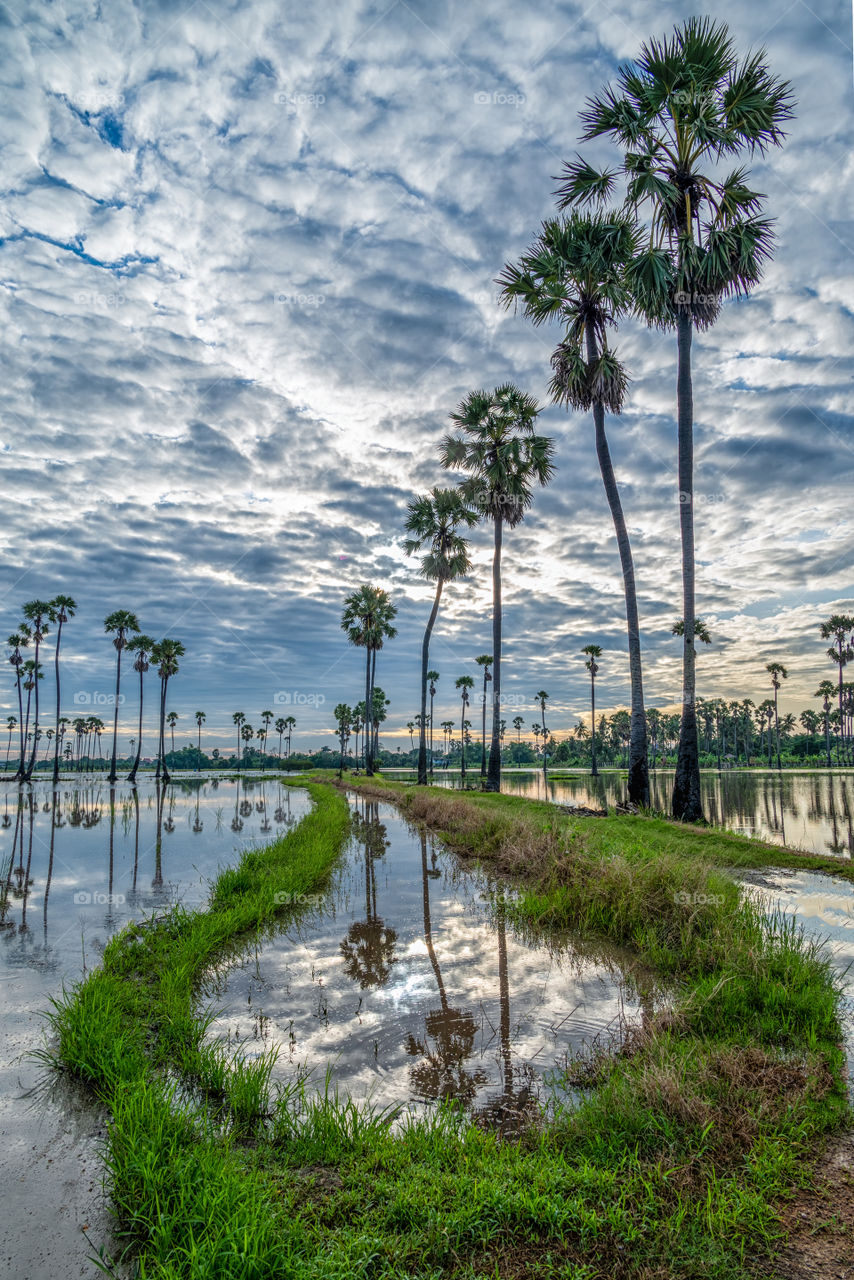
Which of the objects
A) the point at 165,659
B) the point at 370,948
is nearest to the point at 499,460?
the point at 370,948

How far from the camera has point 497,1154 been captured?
3.59 metres

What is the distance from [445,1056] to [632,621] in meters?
15.7

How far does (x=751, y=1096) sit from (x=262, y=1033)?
4174 mm

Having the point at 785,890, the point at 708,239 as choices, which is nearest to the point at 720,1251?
the point at 785,890

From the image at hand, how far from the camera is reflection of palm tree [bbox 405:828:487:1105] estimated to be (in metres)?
4.60

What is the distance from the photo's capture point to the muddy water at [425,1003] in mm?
4804

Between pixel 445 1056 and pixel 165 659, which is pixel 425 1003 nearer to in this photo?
pixel 445 1056

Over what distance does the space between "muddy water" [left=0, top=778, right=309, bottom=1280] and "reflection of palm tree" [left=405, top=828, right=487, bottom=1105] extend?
227 centimetres

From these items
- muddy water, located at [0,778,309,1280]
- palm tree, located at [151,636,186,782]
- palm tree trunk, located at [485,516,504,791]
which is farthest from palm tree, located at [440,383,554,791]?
palm tree, located at [151,636,186,782]

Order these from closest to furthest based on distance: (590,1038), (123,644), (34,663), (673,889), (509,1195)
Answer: (509,1195) → (590,1038) → (673,889) → (123,644) → (34,663)

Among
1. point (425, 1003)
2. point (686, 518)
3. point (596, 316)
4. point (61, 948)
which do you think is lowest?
point (61, 948)

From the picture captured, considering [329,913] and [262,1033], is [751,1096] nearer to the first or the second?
[262,1033]

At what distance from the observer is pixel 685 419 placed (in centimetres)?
1647

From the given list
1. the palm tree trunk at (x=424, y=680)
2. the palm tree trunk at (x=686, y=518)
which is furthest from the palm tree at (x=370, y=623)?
the palm tree trunk at (x=686, y=518)
